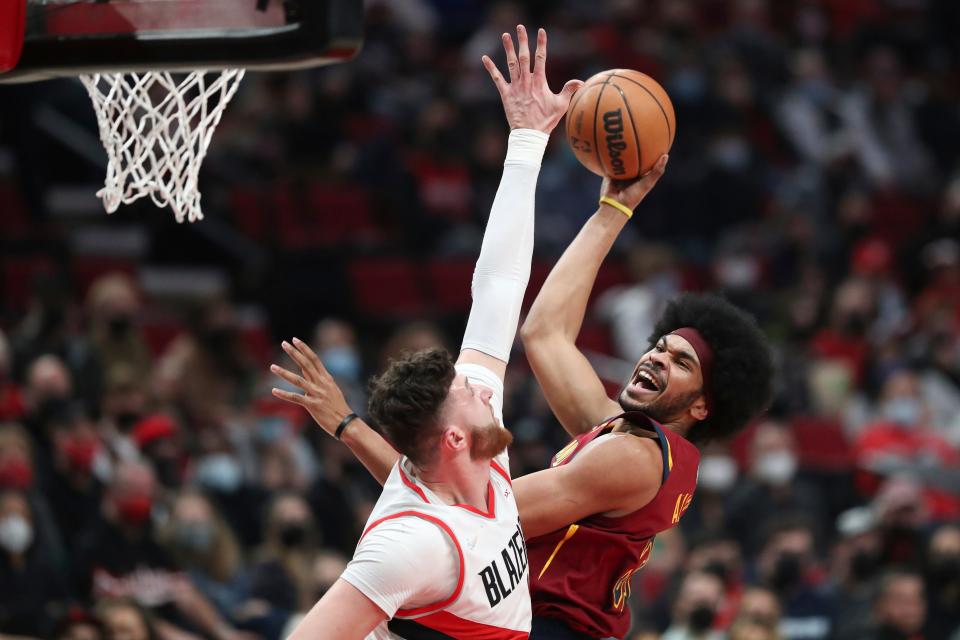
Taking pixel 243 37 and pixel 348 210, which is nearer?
pixel 243 37

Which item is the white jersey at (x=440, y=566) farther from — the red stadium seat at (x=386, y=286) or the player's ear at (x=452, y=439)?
the red stadium seat at (x=386, y=286)

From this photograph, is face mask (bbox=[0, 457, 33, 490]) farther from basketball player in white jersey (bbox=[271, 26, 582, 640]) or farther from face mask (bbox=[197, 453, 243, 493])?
basketball player in white jersey (bbox=[271, 26, 582, 640])

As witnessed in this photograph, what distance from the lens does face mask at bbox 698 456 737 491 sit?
9094mm

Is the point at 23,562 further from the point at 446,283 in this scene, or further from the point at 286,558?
the point at 446,283

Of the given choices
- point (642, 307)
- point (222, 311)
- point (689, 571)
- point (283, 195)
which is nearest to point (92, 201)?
point (283, 195)

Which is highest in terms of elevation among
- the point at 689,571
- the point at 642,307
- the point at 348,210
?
the point at 348,210

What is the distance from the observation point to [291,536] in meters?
7.69

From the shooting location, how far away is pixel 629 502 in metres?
3.85

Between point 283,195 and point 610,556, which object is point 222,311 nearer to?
point 283,195

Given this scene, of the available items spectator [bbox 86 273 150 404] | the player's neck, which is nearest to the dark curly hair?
the player's neck

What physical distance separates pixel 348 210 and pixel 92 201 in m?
1.94

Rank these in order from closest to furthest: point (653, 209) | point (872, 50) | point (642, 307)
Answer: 1. point (642, 307)
2. point (653, 209)
3. point (872, 50)

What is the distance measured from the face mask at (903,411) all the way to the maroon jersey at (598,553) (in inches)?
264

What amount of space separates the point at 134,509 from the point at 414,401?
3983 mm
